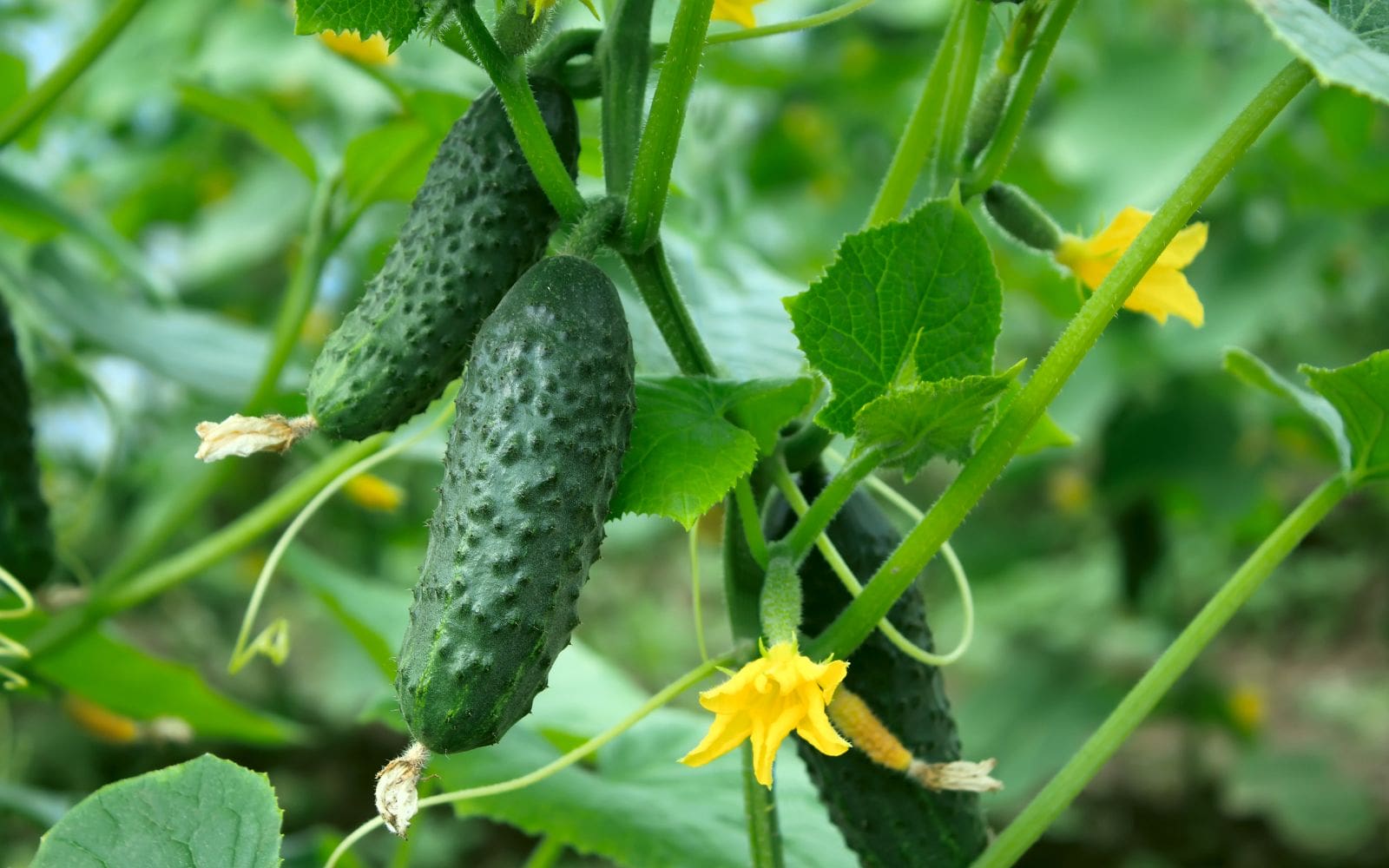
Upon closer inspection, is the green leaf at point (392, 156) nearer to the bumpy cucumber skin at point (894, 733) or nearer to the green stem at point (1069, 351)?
the bumpy cucumber skin at point (894, 733)

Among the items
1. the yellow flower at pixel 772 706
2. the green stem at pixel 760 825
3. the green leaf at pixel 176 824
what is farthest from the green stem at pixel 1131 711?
the green leaf at pixel 176 824

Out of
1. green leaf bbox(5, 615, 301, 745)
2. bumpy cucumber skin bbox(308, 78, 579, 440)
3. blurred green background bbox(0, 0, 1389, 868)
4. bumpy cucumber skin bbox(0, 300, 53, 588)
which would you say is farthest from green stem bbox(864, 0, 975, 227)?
blurred green background bbox(0, 0, 1389, 868)

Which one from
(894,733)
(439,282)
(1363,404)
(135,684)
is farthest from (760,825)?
(135,684)

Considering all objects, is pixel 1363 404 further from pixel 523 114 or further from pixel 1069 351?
pixel 523 114

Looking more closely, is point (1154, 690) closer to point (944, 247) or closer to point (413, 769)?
point (944, 247)

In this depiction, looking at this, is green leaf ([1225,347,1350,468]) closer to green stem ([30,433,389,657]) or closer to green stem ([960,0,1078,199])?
green stem ([960,0,1078,199])

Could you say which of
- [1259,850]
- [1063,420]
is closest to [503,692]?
[1063,420]
